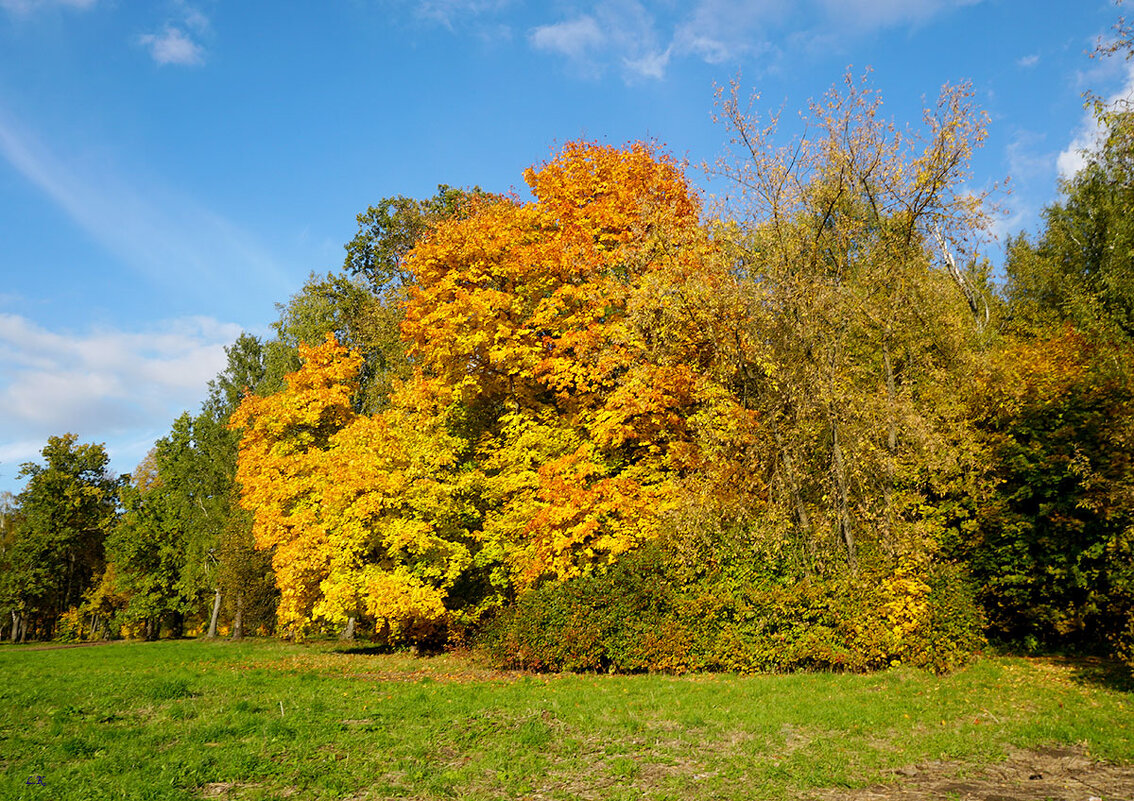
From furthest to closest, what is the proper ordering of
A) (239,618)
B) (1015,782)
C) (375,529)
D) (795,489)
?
(239,618) < (375,529) < (795,489) < (1015,782)

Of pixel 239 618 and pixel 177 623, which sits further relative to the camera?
pixel 177 623

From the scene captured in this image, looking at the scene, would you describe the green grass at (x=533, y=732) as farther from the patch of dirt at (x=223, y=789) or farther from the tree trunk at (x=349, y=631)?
the tree trunk at (x=349, y=631)

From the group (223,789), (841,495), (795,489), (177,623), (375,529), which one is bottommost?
(177,623)

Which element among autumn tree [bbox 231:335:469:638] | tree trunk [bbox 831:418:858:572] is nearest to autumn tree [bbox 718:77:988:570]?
tree trunk [bbox 831:418:858:572]

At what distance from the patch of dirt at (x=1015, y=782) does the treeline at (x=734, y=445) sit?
4.48m

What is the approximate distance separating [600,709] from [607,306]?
11.8 m

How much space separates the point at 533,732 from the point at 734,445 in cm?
884

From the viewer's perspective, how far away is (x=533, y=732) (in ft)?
29.9

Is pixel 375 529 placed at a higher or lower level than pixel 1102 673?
higher

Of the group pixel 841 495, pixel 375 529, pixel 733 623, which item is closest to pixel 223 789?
pixel 733 623

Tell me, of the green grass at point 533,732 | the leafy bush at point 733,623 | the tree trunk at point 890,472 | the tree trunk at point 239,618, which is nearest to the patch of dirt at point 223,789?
the green grass at point 533,732

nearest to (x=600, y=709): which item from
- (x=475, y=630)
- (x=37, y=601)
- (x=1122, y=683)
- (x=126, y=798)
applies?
(x=126, y=798)

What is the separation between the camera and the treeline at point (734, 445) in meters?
14.2

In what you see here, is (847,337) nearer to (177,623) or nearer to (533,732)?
(533,732)
